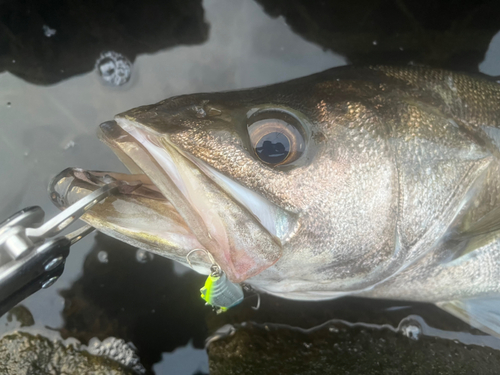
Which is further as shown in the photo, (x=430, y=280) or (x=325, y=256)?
(x=430, y=280)

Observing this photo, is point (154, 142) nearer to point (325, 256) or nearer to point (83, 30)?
point (325, 256)

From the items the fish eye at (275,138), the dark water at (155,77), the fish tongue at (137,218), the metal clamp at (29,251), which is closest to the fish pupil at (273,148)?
the fish eye at (275,138)

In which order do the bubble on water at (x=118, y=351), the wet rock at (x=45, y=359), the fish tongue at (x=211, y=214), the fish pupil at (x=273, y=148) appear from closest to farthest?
the fish tongue at (x=211, y=214), the fish pupil at (x=273, y=148), the wet rock at (x=45, y=359), the bubble on water at (x=118, y=351)

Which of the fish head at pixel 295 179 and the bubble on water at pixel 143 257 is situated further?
the bubble on water at pixel 143 257

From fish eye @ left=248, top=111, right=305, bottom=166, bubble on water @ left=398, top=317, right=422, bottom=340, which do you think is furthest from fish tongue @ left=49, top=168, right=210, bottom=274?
bubble on water @ left=398, top=317, right=422, bottom=340

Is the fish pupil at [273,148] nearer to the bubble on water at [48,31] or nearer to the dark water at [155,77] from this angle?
the dark water at [155,77]

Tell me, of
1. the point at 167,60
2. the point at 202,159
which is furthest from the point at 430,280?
the point at 167,60

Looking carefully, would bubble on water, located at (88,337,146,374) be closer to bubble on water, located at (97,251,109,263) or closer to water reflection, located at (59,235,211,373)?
water reflection, located at (59,235,211,373)
